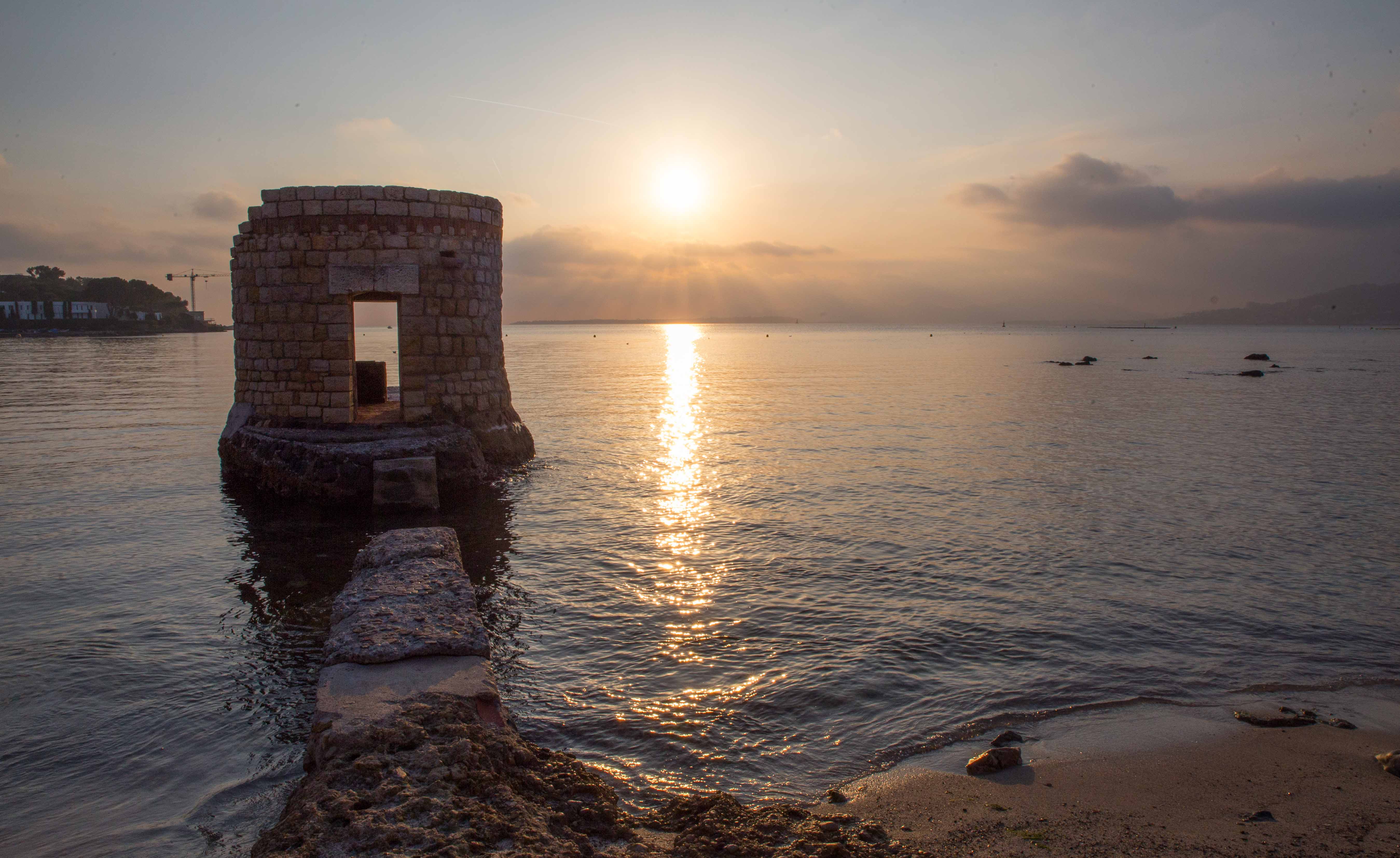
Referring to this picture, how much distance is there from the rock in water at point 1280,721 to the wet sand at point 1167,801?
0.41 feet

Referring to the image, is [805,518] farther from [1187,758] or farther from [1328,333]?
[1328,333]

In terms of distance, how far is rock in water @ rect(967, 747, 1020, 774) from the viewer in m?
5.11

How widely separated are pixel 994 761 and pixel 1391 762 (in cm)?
249

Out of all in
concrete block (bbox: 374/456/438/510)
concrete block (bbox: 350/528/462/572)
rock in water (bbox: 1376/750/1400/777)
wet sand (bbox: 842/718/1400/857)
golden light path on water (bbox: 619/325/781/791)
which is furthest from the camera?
concrete block (bbox: 374/456/438/510)

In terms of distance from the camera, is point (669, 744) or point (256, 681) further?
point (256, 681)

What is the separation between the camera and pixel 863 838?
4.29 meters

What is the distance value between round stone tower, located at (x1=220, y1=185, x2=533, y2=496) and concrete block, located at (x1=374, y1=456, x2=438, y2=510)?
479mm

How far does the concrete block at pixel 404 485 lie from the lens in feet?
39.0

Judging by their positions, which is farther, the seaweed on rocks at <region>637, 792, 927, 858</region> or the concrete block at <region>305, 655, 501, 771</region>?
the concrete block at <region>305, 655, 501, 771</region>

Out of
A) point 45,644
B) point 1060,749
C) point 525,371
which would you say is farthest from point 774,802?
point 525,371

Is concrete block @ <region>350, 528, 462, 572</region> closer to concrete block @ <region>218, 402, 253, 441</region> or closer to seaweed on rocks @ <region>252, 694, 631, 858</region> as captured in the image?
seaweed on rocks @ <region>252, 694, 631, 858</region>

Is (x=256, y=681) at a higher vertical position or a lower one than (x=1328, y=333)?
lower

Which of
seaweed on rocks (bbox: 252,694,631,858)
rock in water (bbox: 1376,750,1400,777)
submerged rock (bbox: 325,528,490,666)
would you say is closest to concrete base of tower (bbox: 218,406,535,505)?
submerged rock (bbox: 325,528,490,666)

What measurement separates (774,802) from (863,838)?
64 cm
